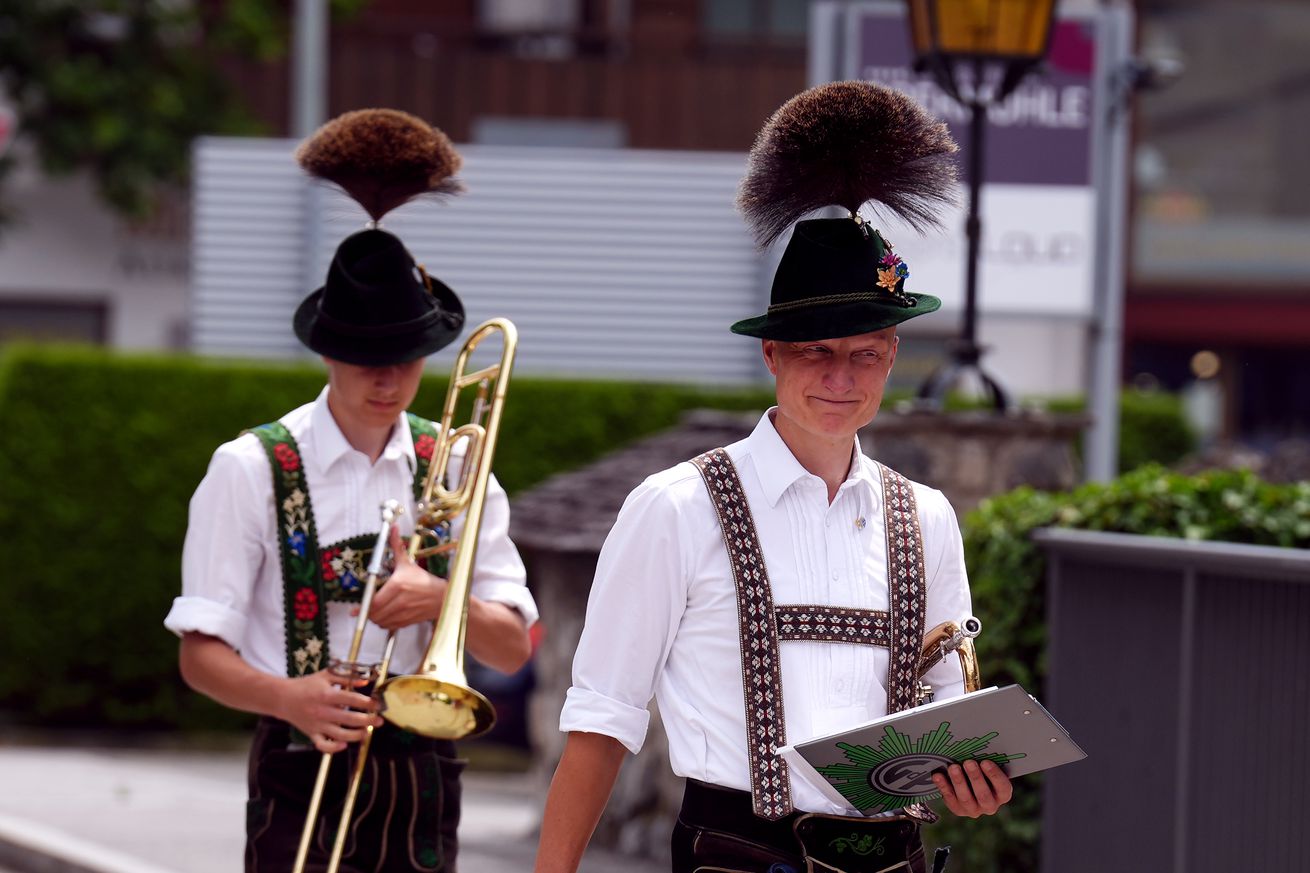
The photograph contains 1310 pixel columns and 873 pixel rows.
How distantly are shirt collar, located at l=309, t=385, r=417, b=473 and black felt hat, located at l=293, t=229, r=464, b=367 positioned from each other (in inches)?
4.8

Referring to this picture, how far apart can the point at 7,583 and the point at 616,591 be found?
9517mm

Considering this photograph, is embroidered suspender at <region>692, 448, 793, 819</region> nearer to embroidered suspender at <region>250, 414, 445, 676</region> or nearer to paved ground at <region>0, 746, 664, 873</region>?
embroidered suspender at <region>250, 414, 445, 676</region>

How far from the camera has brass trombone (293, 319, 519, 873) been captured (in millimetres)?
3775

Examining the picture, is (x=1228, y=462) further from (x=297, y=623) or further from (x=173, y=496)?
(x=297, y=623)

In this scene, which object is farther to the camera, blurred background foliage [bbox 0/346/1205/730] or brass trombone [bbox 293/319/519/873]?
blurred background foliage [bbox 0/346/1205/730]

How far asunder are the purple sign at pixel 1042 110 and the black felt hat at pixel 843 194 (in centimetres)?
663

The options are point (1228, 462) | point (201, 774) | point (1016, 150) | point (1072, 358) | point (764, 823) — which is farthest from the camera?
point (1072, 358)

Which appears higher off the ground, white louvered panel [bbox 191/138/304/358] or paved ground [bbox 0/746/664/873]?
white louvered panel [bbox 191/138/304/358]

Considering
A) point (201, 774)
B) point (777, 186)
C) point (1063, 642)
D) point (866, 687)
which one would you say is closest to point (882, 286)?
point (777, 186)

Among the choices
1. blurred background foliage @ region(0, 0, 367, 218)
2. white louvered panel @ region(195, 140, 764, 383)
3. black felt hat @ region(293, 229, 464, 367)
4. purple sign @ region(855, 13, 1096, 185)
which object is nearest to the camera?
black felt hat @ region(293, 229, 464, 367)

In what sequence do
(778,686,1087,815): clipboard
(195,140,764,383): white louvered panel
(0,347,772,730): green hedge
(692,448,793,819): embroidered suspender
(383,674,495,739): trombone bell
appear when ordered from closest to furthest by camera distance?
(778,686,1087,815): clipboard, (692,448,793,819): embroidered suspender, (383,674,495,739): trombone bell, (0,347,772,730): green hedge, (195,140,764,383): white louvered panel

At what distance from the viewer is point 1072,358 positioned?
1945 cm

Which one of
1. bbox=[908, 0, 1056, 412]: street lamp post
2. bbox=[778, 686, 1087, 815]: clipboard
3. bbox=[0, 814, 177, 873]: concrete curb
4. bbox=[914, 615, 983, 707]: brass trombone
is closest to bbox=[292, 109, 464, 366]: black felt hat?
bbox=[914, 615, 983, 707]: brass trombone

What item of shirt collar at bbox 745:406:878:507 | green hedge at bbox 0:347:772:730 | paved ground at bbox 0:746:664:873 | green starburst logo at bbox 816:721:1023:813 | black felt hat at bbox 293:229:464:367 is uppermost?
black felt hat at bbox 293:229:464:367
